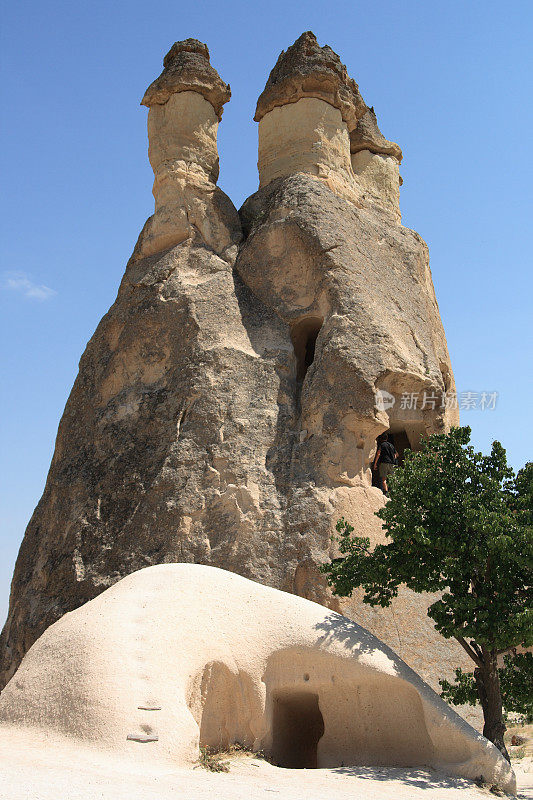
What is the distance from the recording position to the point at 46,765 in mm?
5832

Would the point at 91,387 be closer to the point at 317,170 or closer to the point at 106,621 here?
the point at 317,170

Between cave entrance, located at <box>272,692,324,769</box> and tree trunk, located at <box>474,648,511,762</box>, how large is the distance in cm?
180

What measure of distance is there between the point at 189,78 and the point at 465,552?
10.9 m

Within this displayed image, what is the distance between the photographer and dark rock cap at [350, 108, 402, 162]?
1686cm

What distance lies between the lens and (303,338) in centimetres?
1390

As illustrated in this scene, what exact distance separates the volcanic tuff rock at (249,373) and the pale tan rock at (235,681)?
2.52 metres

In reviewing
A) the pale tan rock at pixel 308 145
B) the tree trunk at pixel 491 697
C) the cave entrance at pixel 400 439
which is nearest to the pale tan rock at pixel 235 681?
the tree trunk at pixel 491 697

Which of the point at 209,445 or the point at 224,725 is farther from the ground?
the point at 209,445

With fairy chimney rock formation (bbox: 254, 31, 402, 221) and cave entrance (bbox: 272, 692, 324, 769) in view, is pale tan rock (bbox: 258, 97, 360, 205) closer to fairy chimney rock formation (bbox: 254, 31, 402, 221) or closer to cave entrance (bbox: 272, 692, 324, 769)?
fairy chimney rock formation (bbox: 254, 31, 402, 221)

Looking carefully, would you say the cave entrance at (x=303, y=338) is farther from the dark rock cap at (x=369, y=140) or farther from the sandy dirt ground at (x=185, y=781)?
the sandy dirt ground at (x=185, y=781)

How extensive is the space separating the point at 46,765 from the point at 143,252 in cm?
1031

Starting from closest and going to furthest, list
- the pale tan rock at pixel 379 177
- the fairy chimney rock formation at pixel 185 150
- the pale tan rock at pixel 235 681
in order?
the pale tan rock at pixel 235 681 < the fairy chimney rock formation at pixel 185 150 < the pale tan rock at pixel 379 177

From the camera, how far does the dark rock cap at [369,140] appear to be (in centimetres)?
1686

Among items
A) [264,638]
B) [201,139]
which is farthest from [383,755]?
[201,139]
